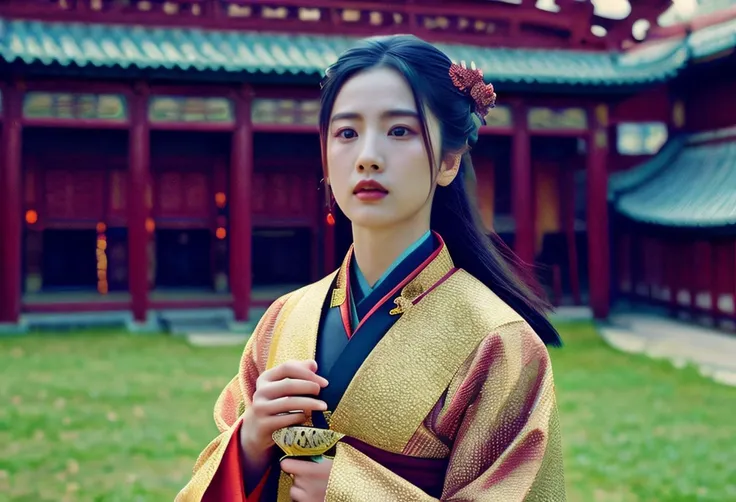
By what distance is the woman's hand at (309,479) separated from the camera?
1.74m

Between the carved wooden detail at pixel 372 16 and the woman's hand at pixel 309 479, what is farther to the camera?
the carved wooden detail at pixel 372 16

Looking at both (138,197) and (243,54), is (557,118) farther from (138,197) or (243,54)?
(138,197)

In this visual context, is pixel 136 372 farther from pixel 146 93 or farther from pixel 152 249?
pixel 152 249

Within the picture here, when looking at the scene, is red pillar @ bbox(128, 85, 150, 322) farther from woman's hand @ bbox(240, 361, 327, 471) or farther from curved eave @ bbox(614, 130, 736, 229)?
woman's hand @ bbox(240, 361, 327, 471)

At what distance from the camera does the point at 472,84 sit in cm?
193

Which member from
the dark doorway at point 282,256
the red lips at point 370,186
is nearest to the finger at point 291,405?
the red lips at point 370,186

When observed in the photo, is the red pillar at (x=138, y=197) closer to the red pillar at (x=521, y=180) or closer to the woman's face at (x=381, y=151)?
the red pillar at (x=521, y=180)

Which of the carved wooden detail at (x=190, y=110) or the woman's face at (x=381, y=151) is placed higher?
the carved wooden detail at (x=190, y=110)

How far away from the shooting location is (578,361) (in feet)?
29.1

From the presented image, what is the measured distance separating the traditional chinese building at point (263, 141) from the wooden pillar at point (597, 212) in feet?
0.08

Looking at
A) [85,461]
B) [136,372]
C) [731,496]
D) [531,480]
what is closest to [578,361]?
[731,496]

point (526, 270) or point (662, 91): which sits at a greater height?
point (662, 91)

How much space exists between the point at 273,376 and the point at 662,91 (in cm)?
1369

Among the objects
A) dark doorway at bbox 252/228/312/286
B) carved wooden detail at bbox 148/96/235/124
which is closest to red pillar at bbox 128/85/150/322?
carved wooden detail at bbox 148/96/235/124
